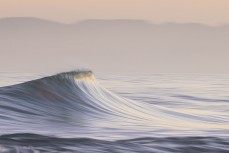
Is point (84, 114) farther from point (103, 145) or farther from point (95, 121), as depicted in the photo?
point (103, 145)

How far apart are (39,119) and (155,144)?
11.4ft

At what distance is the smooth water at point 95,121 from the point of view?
508 inches

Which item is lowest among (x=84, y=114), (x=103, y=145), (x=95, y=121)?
(x=103, y=145)

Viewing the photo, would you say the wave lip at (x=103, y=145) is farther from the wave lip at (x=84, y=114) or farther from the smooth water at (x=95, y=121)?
the wave lip at (x=84, y=114)

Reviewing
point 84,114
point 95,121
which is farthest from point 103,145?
point 84,114

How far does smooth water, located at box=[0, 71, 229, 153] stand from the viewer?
1291 cm

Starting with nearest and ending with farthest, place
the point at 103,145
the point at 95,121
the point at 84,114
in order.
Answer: the point at 103,145 → the point at 95,121 → the point at 84,114

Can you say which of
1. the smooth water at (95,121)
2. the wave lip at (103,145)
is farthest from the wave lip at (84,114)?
the wave lip at (103,145)

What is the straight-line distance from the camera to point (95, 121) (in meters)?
16.9

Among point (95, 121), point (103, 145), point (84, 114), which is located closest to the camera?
point (103, 145)

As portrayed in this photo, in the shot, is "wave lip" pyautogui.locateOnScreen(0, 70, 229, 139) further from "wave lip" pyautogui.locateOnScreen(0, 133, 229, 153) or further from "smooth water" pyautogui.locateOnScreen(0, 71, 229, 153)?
"wave lip" pyautogui.locateOnScreen(0, 133, 229, 153)

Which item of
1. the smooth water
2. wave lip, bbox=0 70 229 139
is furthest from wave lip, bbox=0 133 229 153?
wave lip, bbox=0 70 229 139

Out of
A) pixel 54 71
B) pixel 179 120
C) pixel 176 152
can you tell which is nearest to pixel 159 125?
pixel 179 120

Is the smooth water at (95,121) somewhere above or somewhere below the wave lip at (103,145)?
above
